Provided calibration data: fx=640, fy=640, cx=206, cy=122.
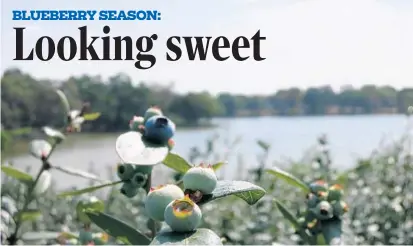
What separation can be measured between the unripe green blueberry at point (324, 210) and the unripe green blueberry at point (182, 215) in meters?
0.42

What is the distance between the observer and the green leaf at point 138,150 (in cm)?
78

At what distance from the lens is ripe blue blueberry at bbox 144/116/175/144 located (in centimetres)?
85

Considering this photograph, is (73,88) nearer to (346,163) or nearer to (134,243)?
(346,163)

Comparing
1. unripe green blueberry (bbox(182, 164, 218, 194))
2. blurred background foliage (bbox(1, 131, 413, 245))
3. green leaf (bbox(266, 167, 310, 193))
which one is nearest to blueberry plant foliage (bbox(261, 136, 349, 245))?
green leaf (bbox(266, 167, 310, 193))

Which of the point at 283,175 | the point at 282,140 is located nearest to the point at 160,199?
the point at 283,175

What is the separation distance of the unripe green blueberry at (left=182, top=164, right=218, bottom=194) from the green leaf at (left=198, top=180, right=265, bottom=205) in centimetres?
1

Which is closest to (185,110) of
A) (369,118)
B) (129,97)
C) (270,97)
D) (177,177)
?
(129,97)

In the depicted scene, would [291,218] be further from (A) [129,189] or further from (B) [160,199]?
(B) [160,199]

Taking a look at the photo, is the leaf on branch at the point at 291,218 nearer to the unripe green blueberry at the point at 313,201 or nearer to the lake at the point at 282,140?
the unripe green blueberry at the point at 313,201

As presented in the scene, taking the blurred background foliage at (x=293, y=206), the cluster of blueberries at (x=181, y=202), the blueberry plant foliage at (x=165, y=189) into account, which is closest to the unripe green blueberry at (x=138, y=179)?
the blueberry plant foliage at (x=165, y=189)

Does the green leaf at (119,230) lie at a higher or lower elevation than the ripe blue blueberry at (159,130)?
lower

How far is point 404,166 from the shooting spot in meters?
2.88

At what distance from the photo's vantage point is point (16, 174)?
4.13ft

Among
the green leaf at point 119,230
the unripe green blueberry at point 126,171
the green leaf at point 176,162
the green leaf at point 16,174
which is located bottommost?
the green leaf at point 119,230
